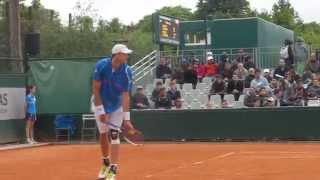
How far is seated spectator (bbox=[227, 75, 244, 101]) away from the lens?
75.5 ft

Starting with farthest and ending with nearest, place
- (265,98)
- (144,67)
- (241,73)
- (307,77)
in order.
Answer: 1. (144,67)
2. (241,73)
3. (307,77)
4. (265,98)

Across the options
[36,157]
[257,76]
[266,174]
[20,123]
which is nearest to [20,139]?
[20,123]

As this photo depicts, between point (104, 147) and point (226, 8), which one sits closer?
point (104, 147)

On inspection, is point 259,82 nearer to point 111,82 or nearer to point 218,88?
point 218,88

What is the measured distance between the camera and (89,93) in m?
23.0

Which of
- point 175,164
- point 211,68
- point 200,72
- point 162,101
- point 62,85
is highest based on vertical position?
point 211,68

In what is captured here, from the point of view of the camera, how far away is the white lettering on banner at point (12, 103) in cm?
2106

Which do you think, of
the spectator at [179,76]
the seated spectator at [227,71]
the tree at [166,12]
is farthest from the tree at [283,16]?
the seated spectator at [227,71]

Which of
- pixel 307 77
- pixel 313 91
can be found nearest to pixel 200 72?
pixel 307 77

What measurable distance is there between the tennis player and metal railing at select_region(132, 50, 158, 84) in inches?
620

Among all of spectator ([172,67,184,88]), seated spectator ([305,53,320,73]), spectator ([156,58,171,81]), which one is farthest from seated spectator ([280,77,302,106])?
spectator ([156,58,171,81])

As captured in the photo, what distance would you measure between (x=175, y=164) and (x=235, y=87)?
10.4m

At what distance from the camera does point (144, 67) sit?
28266mm

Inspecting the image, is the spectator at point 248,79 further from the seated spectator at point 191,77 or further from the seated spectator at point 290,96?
the seated spectator at point 191,77
